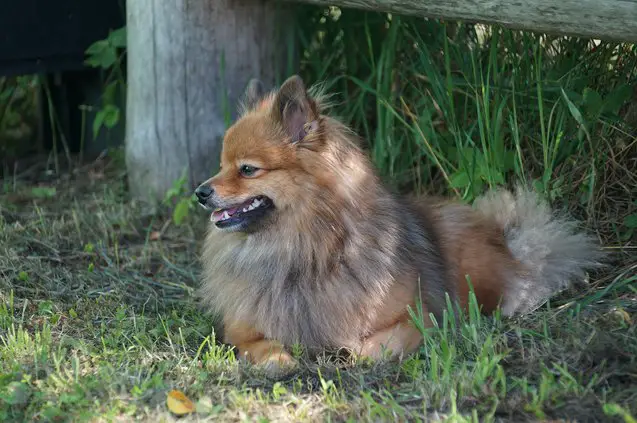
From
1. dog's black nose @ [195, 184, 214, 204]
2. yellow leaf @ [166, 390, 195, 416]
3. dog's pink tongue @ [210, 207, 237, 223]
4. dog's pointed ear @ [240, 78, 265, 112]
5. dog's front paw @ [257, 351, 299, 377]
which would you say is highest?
dog's pointed ear @ [240, 78, 265, 112]

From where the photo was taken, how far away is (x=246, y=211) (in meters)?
3.56

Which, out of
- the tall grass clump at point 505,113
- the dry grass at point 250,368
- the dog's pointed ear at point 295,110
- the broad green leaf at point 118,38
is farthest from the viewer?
the broad green leaf at point 118,38

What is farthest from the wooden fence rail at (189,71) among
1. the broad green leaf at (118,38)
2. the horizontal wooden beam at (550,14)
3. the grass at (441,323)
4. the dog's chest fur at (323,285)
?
the dog's chest fur at (323,285)

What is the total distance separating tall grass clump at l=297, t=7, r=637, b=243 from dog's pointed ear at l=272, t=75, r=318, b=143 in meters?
0.89

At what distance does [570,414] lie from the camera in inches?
112

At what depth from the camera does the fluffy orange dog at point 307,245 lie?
351 cm

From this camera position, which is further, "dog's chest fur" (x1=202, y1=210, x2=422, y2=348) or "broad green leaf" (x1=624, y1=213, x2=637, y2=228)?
"broad green leaf" (x1=624, y1=213, x2=637, y2=228)

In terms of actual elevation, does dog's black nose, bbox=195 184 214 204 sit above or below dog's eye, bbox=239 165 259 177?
below

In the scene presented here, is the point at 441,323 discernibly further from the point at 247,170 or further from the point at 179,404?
the point at 179,404

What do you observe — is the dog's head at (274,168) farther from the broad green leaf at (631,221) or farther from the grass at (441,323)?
the broad green leaf at (631,221)

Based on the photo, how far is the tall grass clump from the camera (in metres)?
4.36

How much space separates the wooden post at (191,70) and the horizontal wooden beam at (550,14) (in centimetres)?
126

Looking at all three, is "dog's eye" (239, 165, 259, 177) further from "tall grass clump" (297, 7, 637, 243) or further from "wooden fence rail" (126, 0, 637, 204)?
"wooden fence rail" (126, 0, 637, 204)

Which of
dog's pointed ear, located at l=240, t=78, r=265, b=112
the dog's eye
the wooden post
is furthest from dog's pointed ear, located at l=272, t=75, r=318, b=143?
the wooden post
